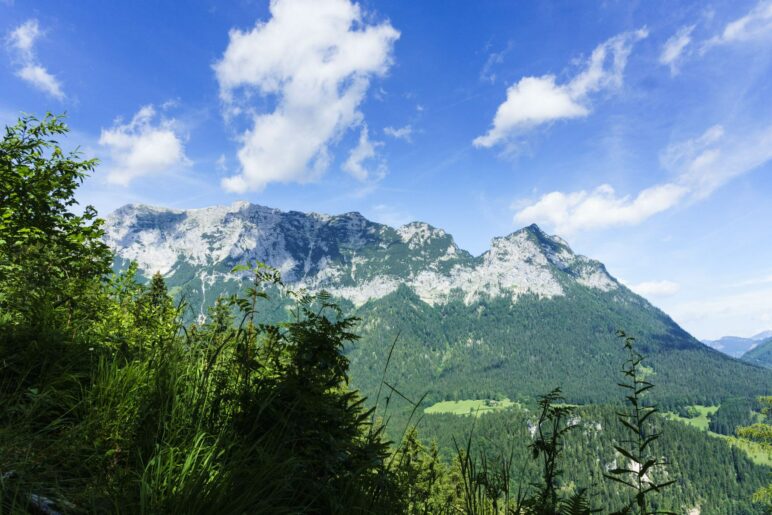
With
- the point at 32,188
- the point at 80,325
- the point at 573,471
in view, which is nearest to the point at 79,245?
the point at 32,188

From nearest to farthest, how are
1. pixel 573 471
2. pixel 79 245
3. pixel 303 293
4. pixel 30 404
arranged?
pixel 30 404 → pixel 303 293 → pixel 79 245 → pixel 573 471

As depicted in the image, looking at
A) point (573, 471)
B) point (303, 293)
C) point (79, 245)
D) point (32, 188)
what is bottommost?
point (573, 471)

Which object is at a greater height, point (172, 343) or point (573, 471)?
point (172, 343)

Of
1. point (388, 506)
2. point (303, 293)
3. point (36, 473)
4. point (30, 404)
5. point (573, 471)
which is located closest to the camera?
point (36, 473)

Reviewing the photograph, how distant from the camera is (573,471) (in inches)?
7426

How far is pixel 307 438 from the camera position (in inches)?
Result: 125

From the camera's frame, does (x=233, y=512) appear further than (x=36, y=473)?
No

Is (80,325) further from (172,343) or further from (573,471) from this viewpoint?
(573,471)

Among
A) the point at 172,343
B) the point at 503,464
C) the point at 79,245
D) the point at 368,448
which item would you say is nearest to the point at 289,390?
the point at 368,448

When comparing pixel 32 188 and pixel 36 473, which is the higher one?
pixel 32 188

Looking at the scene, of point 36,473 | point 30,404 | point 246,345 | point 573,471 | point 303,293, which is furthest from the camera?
point 573,471

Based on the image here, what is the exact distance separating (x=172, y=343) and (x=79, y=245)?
288 inches

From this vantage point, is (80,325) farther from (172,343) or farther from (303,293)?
(303,293)

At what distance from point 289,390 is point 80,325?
3.39m
